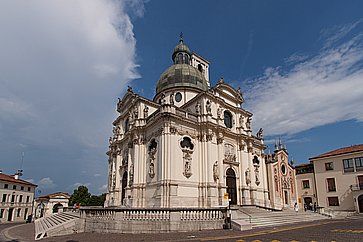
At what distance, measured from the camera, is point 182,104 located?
31750 mm

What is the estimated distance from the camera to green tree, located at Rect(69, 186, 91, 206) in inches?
2039

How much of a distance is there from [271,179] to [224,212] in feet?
74.5

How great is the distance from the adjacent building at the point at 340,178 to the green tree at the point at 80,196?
4480cm

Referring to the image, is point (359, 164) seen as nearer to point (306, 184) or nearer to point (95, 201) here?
point (306, 184)

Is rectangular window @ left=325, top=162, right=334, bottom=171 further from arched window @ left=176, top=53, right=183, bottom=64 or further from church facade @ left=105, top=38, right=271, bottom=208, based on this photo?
arched window @ left=176, top=53, right=183, bottom=64

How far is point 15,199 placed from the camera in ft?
142

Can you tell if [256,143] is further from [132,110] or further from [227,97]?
[132,110]

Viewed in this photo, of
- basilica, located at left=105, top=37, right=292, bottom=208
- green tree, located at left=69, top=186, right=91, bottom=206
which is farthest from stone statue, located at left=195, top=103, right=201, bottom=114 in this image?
green tree, located at left=69, top=186, right=91, bottom=206

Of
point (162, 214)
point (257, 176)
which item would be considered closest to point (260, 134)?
point (257, 176)

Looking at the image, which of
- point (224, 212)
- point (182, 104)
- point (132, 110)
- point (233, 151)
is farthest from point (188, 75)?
point (224, 212)

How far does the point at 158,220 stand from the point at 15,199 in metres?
41.2

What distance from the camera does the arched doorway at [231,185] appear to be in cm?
2783

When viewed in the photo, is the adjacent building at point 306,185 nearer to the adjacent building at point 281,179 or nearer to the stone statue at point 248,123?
the adjacent building at point 281,179

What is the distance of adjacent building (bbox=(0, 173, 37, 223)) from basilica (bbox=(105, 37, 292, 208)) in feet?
66.7
